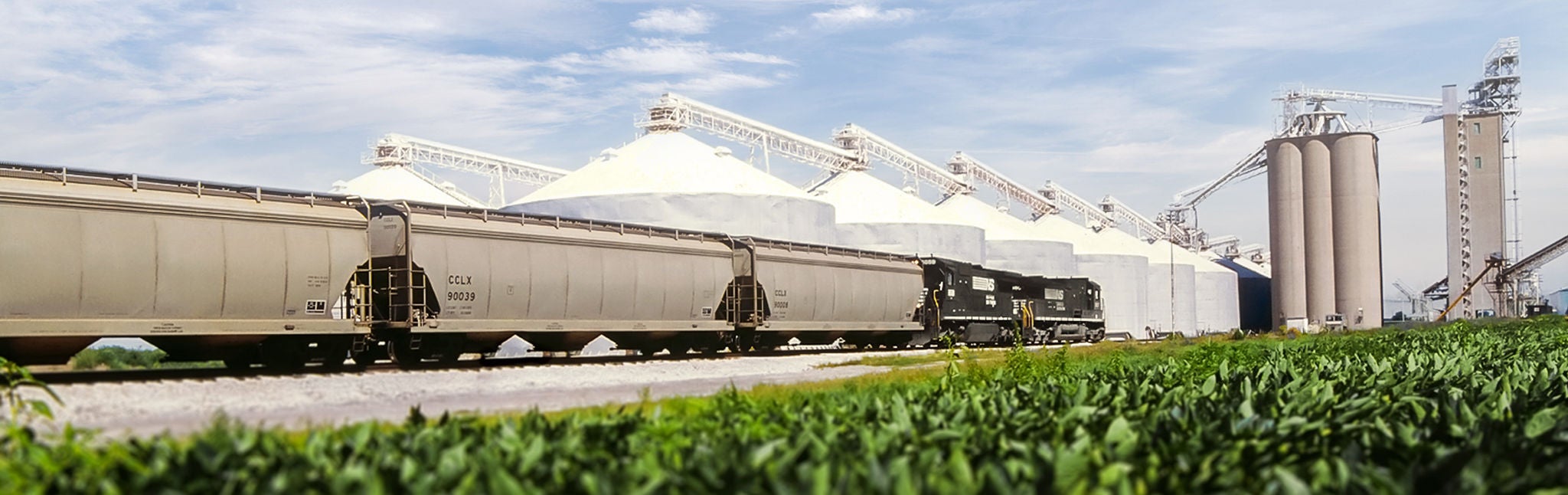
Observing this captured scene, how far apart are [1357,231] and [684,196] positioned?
68.2m

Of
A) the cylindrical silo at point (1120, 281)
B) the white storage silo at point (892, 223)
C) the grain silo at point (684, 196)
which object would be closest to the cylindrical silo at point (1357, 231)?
the cylindrical silo at point (1120, 281)

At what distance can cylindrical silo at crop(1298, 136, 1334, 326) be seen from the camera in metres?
106

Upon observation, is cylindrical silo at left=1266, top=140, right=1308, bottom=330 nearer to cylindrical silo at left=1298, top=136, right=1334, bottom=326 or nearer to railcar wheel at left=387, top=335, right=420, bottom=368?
cylindrical silo at left=1298, top=136, right=1334, bottom=326

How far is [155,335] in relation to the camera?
20031 millimetres

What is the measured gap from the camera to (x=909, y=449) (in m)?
7.37

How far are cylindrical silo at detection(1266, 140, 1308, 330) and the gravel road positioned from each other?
92.1 meters

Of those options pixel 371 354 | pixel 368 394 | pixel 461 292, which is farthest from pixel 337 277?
pixel 368 394

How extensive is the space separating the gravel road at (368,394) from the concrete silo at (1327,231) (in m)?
92.4

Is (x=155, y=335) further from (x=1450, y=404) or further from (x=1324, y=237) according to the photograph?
(x=1324, y=237)

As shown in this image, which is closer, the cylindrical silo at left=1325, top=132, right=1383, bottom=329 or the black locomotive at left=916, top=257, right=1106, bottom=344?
the black locomotive at left=916, top=257, right=1106, bottom=344

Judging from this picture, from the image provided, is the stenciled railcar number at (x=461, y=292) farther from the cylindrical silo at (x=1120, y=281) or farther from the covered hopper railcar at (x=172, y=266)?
the cylindrical silo at (x=1120, y=281)

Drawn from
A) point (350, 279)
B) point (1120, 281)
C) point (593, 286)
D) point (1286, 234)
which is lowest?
point (593, 286)

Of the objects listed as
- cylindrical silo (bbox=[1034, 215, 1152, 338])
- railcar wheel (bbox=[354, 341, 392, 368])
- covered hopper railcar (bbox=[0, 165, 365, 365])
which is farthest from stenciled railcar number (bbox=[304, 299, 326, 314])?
cylindrical silo (bbox=[1034, 215, 1152, 338])

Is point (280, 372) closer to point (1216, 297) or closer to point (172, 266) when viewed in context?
point (172, 266)
